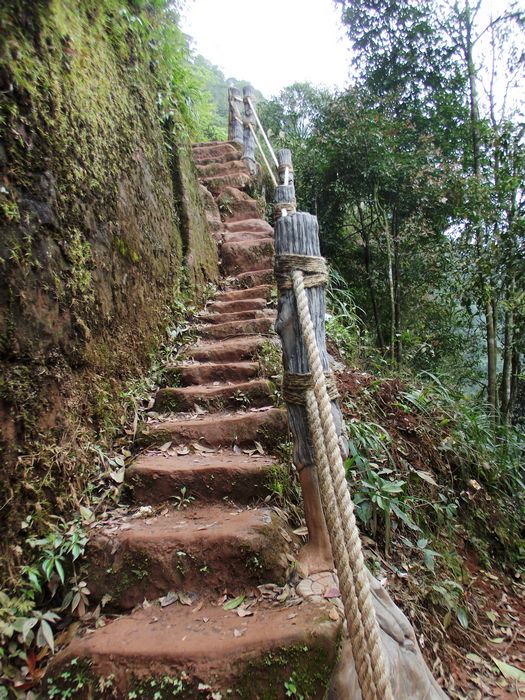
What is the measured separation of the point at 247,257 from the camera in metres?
5.30

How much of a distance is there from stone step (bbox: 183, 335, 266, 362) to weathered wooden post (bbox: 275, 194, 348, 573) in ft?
5.04

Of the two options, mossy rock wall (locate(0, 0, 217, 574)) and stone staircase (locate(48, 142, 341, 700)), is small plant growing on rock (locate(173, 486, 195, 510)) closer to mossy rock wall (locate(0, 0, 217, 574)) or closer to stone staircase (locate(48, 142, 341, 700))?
stone staircase (locate(48, 142, 341, 700))

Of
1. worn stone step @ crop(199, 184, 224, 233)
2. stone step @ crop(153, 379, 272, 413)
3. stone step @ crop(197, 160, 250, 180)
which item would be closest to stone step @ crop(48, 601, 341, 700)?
stone step @ crop(153, 379, 272, 413)

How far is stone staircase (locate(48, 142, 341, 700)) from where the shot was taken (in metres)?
1.36

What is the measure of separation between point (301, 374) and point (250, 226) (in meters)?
4.77

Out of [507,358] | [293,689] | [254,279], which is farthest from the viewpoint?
[507,358]

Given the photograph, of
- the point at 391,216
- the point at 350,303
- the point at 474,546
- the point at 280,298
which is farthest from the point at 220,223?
the point at 474,546

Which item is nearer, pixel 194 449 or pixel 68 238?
pixel 68 238

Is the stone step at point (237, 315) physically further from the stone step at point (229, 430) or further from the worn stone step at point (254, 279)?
the stone step at point (229, 430)

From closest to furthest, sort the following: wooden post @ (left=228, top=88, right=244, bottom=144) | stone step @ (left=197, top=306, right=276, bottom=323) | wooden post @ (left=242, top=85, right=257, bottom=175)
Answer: stone step @ (left=197, top=306, right=276, bottom=323) < wooden post @ (left=242, top=85, right=257, bottom=175) < wooden post @ (left=228, top=88, right=244, bottom=144)

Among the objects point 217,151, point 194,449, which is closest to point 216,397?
point 194,449

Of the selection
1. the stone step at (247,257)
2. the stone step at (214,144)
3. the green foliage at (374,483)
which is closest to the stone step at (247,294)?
the stone step at (247,257)

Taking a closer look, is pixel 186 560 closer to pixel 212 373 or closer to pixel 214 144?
pixel 212 373

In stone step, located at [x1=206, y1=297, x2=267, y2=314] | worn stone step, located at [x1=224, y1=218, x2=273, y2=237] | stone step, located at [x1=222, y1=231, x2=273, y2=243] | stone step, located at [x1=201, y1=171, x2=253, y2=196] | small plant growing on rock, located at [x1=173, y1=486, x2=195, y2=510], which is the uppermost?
stone step, located at [x1=201, y1=171, x2=253, y2=196]
